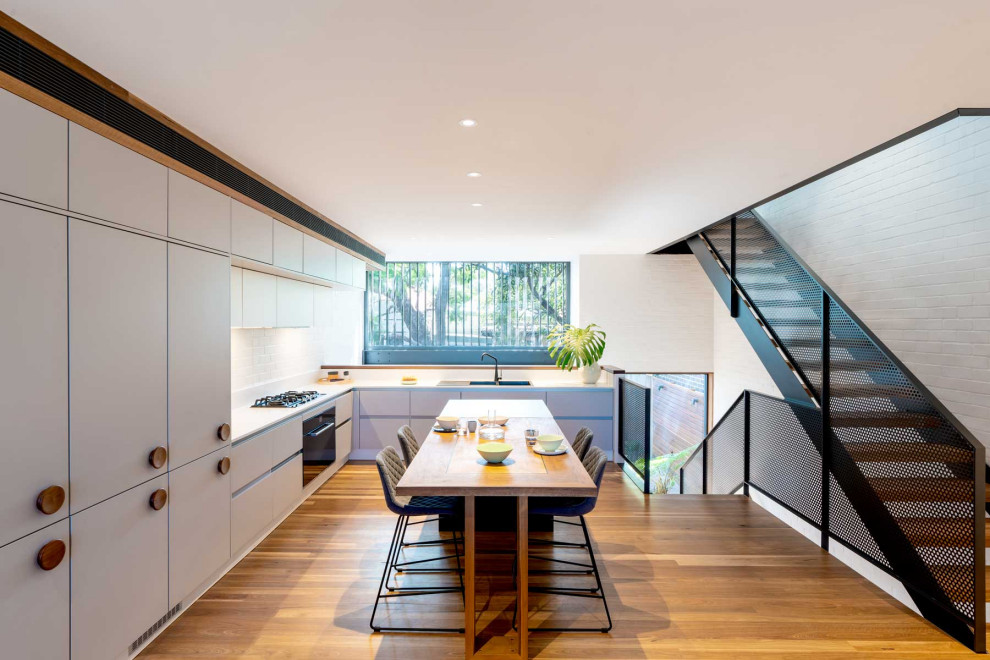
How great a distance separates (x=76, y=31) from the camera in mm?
1661

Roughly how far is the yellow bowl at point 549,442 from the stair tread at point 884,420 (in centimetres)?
190

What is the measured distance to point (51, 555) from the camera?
1.73m

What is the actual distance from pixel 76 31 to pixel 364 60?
36.8 inches

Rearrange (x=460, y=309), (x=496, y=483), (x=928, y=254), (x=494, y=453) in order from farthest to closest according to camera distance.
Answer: (x=460, y=309), (x=928, y=254), (x=494, y=453), (x=496, y=483)

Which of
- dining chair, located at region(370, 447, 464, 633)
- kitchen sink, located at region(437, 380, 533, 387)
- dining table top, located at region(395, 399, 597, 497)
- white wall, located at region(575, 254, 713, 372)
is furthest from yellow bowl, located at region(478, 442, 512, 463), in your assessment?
white wall, located at region(575, 254, 713, 372)

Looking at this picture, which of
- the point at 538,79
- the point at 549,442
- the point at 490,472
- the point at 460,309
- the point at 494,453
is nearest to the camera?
the point at 538,79

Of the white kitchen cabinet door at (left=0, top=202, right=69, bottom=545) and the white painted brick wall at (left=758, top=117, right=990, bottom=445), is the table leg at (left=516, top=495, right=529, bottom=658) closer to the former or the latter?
the white kitchen cabinet door at (left=0, top=202, right=69, bottom=545)

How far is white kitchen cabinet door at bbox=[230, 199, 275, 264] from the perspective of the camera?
3016mm

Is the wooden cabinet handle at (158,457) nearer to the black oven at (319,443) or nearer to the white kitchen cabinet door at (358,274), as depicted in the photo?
the black oven at (319,443)

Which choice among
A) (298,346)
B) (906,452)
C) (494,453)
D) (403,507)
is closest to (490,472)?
(494,453)

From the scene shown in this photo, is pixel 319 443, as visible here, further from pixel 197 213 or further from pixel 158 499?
pixel 197 213

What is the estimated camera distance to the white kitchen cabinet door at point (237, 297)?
3.35 metres

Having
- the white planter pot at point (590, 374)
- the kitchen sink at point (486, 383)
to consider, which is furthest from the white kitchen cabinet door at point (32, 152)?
the white planter pot at point (590, 374)

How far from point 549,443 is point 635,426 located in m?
2.35
